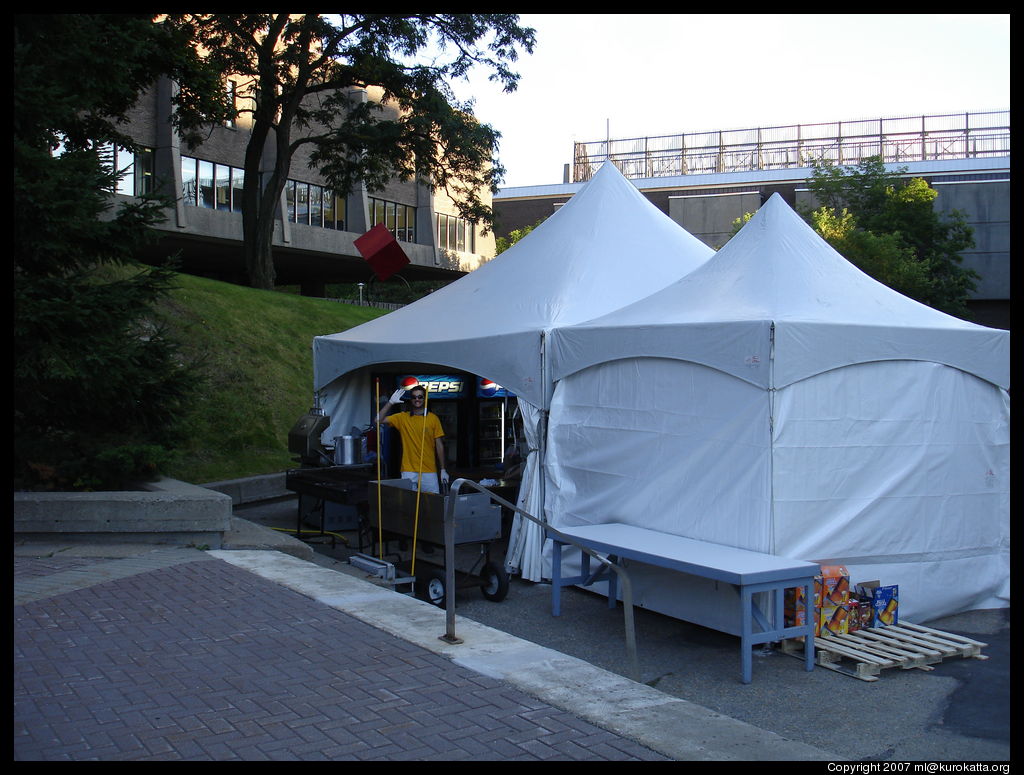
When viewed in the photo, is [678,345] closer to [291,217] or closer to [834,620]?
[834,620]

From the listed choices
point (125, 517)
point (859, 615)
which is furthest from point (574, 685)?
point (125, 517)

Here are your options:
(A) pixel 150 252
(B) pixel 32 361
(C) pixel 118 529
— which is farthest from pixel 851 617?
(A) pixel 150 252

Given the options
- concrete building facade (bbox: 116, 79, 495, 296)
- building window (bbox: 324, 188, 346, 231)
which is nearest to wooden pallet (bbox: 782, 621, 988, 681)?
concrete building facade (bbox: 116, 79, 495, 296)

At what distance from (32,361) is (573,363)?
543 cm

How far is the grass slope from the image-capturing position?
16391 millimetres

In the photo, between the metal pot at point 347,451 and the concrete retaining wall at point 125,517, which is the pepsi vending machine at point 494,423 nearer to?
the metal pot at point 347,451

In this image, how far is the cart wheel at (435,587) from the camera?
28.8ft

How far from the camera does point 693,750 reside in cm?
452

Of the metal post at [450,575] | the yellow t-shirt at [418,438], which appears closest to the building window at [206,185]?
the yellow t-shirt at [418,438]

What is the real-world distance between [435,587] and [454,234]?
148ft

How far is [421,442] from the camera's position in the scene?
31.9 ft

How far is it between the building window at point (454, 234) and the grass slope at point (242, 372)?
26745mm

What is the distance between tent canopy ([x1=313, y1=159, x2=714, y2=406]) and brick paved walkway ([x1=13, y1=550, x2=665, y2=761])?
3930 mm
